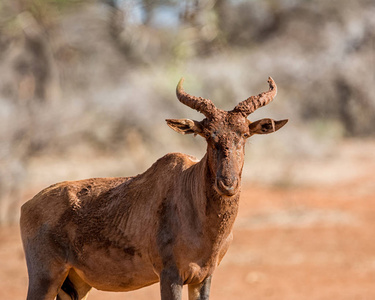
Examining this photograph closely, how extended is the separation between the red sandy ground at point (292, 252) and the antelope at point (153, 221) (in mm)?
6228

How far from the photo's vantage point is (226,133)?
21.5ft

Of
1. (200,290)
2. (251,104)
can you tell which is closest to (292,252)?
(200,290)

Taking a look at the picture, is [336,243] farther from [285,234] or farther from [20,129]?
[20,129]

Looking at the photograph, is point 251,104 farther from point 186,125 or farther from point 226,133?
point 186,125

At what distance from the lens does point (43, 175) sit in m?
23.5

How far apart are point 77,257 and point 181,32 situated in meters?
29.1

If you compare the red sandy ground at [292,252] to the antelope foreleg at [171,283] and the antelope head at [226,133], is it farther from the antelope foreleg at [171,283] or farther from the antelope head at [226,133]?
the antelope head at [226,133]

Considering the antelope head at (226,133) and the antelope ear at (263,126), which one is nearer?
the antelope head at (226,133)

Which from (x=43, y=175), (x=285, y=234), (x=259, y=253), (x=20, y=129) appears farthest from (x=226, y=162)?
(x=43, y=175)

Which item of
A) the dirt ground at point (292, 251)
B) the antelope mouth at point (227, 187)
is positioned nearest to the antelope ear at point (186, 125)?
the antelope mouth at point (227, 187)

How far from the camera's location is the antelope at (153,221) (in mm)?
6715

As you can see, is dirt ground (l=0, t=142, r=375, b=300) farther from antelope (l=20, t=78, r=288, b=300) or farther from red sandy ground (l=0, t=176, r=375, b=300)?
antelope (l=20, t=78, r=288, b=300)

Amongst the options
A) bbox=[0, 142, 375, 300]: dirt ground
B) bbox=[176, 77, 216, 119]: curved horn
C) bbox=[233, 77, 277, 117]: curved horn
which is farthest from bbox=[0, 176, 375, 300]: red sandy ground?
bbox=[176, 77, 216, 119]: curved horn

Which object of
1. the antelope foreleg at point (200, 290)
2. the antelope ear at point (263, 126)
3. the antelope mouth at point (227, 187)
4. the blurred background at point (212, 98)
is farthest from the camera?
the blurred background at point (212, 98)
